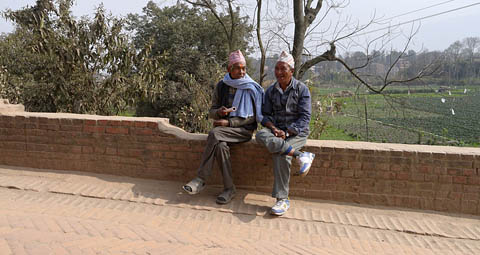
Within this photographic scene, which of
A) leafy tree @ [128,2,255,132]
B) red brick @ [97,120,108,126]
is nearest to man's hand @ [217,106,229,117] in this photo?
red brick @ [97,120,108,126]

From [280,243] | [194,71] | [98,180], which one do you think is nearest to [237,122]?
[280,243]

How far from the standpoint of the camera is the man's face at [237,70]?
13.4 feet

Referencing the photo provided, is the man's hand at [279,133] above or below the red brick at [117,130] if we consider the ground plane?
above

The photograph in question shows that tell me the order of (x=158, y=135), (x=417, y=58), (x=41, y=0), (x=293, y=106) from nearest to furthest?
(x=293, y=106)
(x=158, y=135)
(x=417, y=58)
(x=41, y=0)

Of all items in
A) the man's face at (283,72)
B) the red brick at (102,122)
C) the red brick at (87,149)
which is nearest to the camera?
the man's face at (283,72)

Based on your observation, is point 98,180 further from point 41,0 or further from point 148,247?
point 41,0

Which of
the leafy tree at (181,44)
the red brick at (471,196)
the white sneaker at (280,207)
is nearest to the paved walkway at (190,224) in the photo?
the white sneaker at (280,207)

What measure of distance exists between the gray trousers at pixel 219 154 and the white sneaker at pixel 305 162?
32.4 inches

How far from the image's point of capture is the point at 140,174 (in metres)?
4.50

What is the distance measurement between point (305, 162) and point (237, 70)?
1.37 m

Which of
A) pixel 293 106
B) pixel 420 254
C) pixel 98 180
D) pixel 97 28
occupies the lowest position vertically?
pixel 420 254

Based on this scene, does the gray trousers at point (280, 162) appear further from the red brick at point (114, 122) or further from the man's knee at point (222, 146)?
the red brick at point (114, 122)

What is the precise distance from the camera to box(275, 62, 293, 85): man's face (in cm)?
391

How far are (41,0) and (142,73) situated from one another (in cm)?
451
